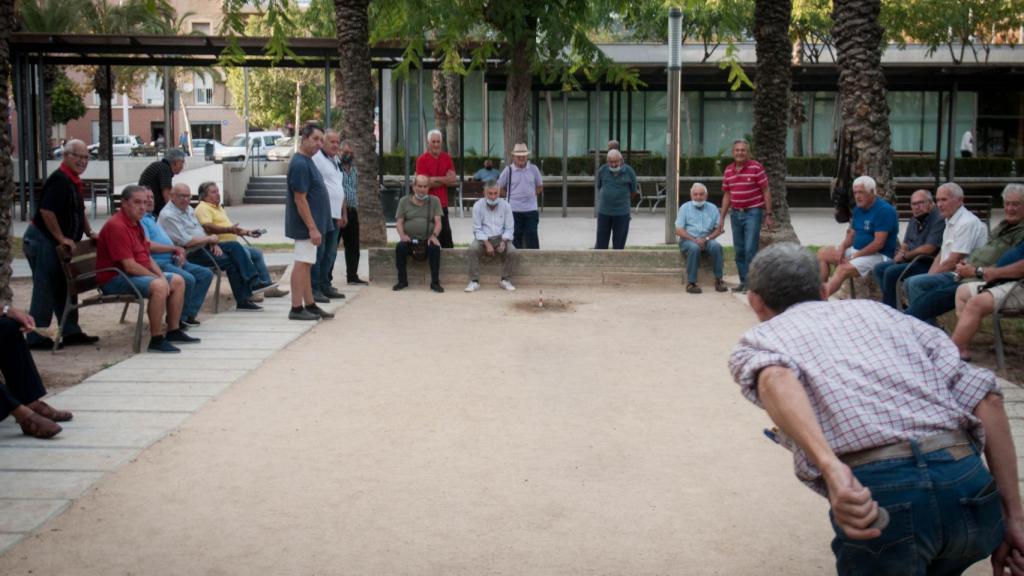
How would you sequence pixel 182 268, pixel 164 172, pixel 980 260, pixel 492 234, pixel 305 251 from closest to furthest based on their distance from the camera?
pixel 980 260
pixel 182 268
pixel 305 251
pixel 164 172
pixel 492 234

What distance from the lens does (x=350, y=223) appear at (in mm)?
13422

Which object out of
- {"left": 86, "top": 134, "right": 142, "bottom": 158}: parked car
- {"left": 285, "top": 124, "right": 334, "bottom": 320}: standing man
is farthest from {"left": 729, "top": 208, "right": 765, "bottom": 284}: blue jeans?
{"left": 86, "top": 134, "right": 142, "bottom": 158}: parked car

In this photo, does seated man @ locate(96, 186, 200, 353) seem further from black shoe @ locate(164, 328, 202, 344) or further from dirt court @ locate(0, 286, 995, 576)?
dirt court @ locate(0, 286, 995, 576)

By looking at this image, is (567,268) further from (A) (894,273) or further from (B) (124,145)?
(B) (124,145)

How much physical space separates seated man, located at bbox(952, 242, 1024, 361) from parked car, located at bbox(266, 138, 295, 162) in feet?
136

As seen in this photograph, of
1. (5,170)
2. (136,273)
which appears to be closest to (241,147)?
Result: (136,273)

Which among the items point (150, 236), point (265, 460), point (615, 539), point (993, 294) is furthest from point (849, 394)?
point (150, 236)

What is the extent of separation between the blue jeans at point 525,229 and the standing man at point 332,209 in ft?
10.7

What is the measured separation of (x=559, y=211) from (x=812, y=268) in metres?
25.4

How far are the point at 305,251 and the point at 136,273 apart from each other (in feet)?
5.75

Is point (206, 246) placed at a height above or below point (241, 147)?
below

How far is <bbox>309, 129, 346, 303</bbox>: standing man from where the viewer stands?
1212 centimetres

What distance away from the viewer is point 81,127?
3022 inches

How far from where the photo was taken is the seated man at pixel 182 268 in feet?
33.4
